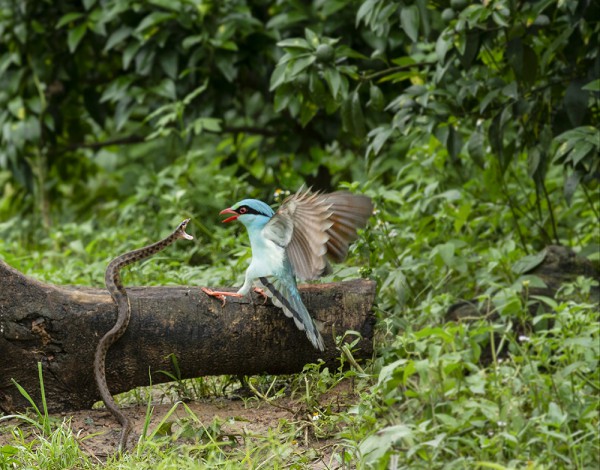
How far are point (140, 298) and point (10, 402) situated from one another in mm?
606

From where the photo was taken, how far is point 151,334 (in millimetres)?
3863

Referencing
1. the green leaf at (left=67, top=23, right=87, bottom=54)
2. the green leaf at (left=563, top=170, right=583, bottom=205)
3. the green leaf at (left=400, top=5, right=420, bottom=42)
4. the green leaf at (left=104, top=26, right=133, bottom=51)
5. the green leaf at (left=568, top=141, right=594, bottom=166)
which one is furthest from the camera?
the green leaf at (left=67, top=23, right=87, bottom=54)

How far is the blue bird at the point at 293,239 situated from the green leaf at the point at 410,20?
1063 mm

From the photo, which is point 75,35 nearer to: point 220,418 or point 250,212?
Answer: point 250,212

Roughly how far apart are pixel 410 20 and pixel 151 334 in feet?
6.14

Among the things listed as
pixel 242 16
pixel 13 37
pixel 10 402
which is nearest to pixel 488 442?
pixel 10 402

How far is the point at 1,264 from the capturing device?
3.74 metres

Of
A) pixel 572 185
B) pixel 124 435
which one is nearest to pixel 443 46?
pixel 572 185

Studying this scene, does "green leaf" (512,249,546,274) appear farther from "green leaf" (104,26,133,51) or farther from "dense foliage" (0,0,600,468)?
"green leaf" (104,26,133,51)

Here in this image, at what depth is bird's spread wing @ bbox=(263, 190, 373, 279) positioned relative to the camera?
12.7 ft

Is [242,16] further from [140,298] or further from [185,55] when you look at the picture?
[140,298]

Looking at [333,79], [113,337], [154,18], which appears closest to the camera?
[113,337]

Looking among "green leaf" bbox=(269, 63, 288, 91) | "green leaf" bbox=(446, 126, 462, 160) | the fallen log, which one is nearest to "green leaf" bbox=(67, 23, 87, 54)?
"green leaf" bbox=(269, 63, 288, 91)

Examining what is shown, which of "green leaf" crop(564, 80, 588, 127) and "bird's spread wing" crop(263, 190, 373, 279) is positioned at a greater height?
"green leaf" crop(564, 80, 588, 127)
